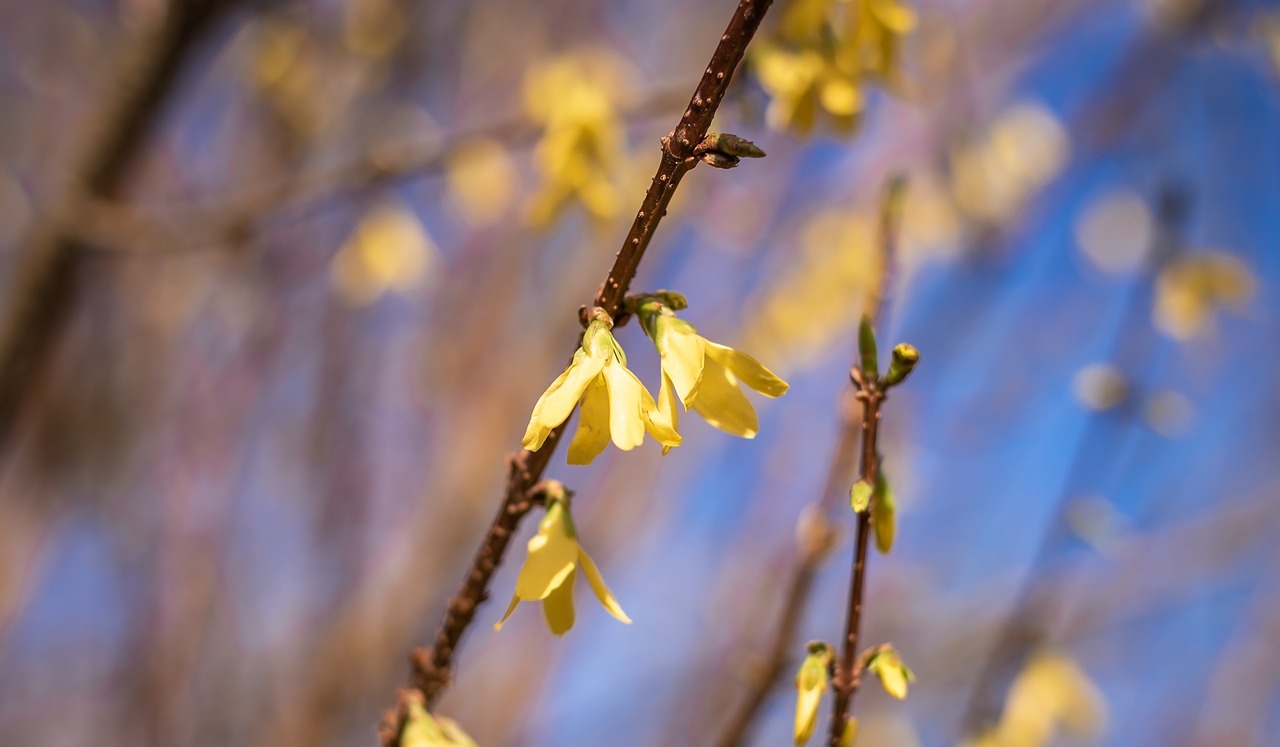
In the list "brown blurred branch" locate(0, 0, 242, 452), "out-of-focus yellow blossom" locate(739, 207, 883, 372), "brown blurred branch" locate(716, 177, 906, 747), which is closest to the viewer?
"brown blurred branch" locate(716, 177, 906, 747)

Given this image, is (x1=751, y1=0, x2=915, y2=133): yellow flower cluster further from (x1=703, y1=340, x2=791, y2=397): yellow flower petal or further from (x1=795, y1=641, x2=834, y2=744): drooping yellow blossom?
(x1=795, y1=641, x2=834, y2=744): drooping yellow blossom

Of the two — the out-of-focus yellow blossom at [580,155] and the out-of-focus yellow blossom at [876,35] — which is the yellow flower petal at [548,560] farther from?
the out-of-focus yellow blossom at [580,155]

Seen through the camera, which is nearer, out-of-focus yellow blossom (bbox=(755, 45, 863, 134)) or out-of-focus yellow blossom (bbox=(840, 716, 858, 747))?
out-of-focus yellow blossom (bbox=(840, 716, 858, 747))

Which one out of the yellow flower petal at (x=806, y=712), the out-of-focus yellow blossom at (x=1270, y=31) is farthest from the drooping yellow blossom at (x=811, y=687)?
the out-of-focus yellow blossom at (x=1270, y=31)

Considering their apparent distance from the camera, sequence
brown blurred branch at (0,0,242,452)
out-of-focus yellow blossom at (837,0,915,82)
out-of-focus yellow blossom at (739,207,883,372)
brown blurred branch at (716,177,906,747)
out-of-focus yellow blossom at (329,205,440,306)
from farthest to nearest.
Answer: out-of-focus yellow blossom at (739,207,883,372) < out-of-focus yellow blossom at (329,205,440,306) < brown blurred branch at (0,0,242,452) < out-of-focus yellow blossom at (837,0,915,82) < brown blurred branch at (716,177,906,747)

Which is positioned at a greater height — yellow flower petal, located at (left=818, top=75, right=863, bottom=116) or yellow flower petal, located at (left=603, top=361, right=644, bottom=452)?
yellow flower petal, located at (left=818, top=75, right=863, bottom=116)

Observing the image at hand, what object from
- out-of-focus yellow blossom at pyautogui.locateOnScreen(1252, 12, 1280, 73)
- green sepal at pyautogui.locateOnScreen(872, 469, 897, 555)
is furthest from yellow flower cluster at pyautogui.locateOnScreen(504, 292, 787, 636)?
out-of-focus yellow blossom at pyautogui.locateOnScreen(1252, 12, 1280, 73)

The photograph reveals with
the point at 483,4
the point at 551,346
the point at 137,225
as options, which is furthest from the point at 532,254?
the point at 137,225

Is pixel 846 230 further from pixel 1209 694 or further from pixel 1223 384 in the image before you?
pixel 1209 694

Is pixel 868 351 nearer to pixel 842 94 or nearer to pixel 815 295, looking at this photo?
pixel 842 94
